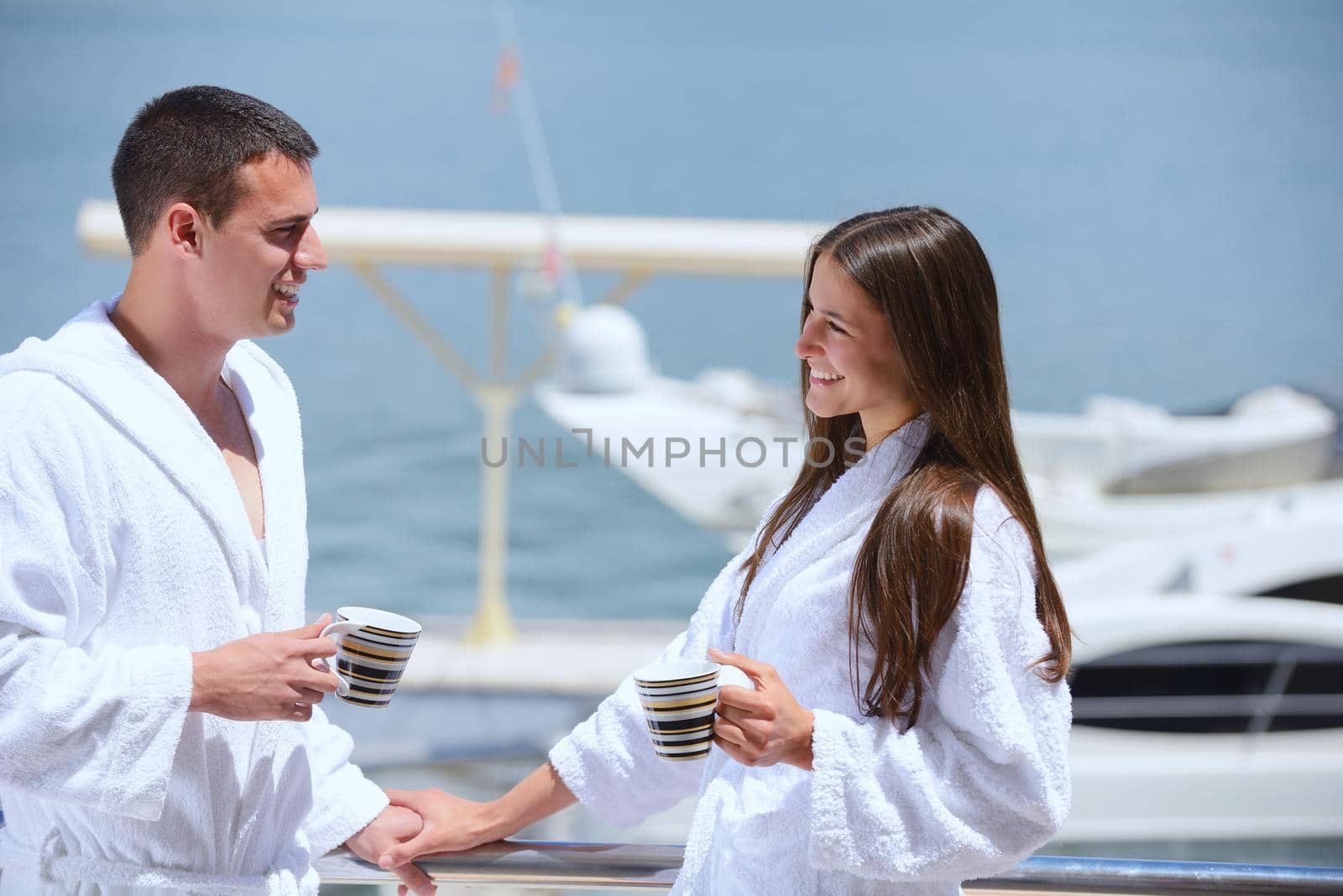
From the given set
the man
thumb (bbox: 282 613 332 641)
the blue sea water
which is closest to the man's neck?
the man

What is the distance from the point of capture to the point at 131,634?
76 centimetres

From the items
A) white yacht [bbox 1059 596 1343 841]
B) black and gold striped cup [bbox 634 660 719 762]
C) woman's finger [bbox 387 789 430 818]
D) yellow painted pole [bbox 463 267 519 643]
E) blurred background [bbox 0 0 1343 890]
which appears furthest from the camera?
blurred background [bbox 0 0 1343 890]

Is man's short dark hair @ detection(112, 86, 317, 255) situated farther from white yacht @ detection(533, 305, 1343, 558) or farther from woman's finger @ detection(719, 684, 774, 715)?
white yacht @ detection(533, 305, 1343, 558)

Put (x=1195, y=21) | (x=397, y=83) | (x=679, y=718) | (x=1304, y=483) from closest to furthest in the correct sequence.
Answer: (x=679, y=718)
(x=1304, y=483)
(x=1195, y=21)
(x=397, y=83)

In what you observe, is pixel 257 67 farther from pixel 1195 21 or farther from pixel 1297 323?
pixel 1297 323

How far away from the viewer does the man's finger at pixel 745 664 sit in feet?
2.34

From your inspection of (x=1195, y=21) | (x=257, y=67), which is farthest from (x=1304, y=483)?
(x=257, y=67)

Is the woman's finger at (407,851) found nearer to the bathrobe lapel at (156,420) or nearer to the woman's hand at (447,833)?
the woman's hand at (447,833)

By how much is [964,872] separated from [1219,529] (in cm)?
583

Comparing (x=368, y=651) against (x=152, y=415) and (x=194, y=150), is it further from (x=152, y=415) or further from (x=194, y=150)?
(x=194, y=150)

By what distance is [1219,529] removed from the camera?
234 inches

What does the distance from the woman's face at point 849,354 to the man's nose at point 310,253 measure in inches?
13.2

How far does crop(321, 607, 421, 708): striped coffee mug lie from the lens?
28.7 inches

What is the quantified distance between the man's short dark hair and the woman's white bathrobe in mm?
451
